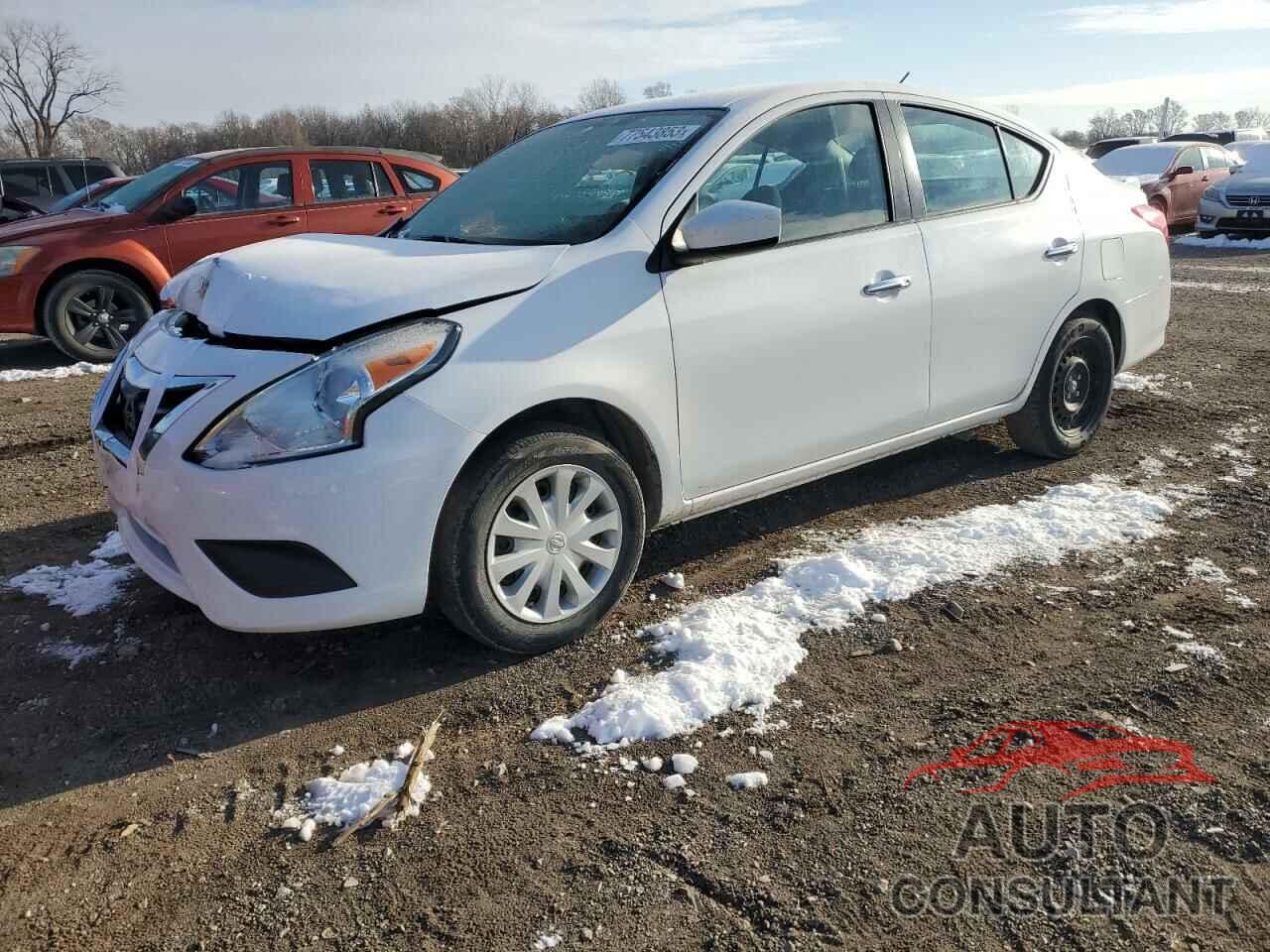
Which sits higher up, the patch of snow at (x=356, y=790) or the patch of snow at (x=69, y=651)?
the patch of snow at (x=69, y=651)

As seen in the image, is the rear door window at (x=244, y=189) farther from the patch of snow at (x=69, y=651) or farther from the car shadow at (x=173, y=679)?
the patch of snow at (x=69, y=651)

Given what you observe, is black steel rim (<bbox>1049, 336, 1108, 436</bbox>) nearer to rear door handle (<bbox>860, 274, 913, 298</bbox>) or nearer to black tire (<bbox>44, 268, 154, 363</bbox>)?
rear door handle (<bbox>860, 274, 913, 298</bbox>)

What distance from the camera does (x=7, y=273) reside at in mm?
7914

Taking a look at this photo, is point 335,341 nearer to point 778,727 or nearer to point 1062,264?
point 778,727

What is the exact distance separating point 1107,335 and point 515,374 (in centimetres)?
328

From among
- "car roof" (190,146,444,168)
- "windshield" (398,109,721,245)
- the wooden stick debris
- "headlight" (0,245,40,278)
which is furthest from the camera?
"car roof" (190,146,444,168)

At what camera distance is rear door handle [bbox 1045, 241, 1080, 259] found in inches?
179

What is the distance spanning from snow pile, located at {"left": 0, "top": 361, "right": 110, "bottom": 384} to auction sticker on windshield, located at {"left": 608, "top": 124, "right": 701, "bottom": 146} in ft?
18.8

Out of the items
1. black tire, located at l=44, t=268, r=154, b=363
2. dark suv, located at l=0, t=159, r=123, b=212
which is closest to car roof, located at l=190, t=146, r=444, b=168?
black tire, located at l=44, t=268, r=154, b=363

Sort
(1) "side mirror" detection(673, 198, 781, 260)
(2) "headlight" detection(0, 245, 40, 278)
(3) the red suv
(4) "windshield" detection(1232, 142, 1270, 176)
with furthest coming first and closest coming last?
(4) "windshield" detection(1232, 142, 1270, 176) → (3) the red suv → (2) "headlight" detection(0, 245, 40, 278) → (1) "side mirror" detection(673, 198, 781, 260)

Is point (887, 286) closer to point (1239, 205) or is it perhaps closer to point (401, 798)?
point (401, 798)

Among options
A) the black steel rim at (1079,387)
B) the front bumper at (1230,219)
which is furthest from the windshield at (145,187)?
the front bumper at (1230,219)

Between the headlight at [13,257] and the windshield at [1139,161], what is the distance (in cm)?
1457

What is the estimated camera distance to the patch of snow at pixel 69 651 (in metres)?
3.38
